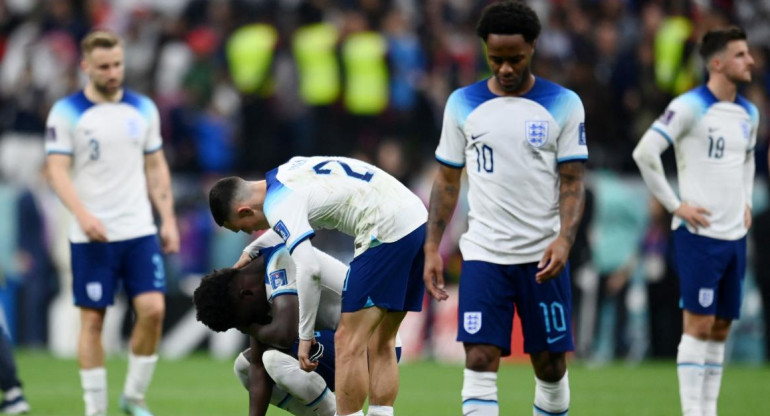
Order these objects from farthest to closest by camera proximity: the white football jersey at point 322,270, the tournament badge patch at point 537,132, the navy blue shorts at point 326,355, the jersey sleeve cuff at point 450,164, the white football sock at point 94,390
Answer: the white football sock at point 94,390, the navy blue shorts at point 326,355, the white football jersey at point 322,270, the jersey sleeve cuff at point 450,164, the tournament badge patch at point 537,132

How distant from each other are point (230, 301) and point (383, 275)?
960 mm

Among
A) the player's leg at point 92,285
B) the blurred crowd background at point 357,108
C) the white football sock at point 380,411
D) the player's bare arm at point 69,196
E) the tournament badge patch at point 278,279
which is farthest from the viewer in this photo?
the blurred crowd background at point 357,108

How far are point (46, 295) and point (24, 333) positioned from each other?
2.03 feet

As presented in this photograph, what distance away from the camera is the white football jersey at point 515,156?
305 inches

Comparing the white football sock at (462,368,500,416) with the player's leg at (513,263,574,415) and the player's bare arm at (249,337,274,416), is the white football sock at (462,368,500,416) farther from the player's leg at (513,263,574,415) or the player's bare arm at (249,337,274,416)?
the player's bare arm at (249,337,274,416)

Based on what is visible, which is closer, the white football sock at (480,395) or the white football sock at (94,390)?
the white football sock at (480,395)

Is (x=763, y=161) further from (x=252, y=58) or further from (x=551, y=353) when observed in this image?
(x=551, y=353)

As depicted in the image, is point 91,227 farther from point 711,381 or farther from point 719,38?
point 719,38

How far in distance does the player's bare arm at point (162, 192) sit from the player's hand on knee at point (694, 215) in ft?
13.4

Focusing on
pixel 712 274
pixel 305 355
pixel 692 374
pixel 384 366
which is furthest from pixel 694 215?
pixel 305 355

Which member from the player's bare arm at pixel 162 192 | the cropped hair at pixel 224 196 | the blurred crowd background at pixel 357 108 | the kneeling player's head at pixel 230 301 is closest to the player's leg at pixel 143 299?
the player's bare arm at pixel 162 192

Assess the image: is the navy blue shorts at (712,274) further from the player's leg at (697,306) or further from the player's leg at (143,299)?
the player's leg at (143,299)

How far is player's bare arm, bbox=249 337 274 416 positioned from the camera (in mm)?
8117

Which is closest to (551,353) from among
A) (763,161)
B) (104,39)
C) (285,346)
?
(285,346)
